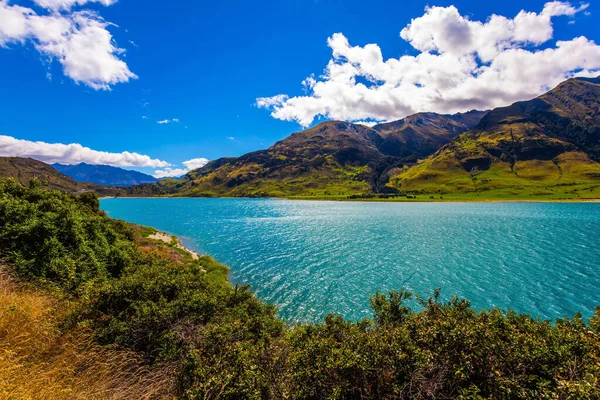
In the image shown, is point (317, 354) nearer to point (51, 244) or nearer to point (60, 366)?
point (60, 366)

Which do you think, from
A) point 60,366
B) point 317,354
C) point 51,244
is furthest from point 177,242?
point 317,354

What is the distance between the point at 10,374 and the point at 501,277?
205 feet

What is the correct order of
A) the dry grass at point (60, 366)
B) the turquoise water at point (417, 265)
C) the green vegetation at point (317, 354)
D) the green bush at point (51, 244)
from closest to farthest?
the dry grass at point (60, 366), the green vegetation at point (317, 354), the green bush at point (51, 244), the turquoise water at point (417, 265)

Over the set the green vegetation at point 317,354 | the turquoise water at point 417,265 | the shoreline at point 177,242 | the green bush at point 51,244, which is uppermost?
the green bush at point 51,244

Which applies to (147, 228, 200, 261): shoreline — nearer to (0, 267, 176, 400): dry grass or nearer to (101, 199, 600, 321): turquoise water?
(101, 199, 600, 321): turquoise water

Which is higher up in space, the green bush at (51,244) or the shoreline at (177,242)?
the green bush at (51,244)

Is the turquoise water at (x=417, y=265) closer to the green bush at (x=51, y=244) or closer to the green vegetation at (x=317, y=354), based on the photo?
the green vegetation at (x=317, y=354)

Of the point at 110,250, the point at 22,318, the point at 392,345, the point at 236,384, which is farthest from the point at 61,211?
the point at 392,345

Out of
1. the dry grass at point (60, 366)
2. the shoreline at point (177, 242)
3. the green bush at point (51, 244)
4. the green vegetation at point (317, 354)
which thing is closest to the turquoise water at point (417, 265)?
the shoreline at point (177, 242)

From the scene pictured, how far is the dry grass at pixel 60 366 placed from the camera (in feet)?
25.7

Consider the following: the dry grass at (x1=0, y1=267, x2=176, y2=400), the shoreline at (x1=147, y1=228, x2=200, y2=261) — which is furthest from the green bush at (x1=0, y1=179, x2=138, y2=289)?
the shoreline at (x1=147, y1=228, x2=200, y2=261)

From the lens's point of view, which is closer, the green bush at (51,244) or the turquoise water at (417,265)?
the green bush at (51,244)

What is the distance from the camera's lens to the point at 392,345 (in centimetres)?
1130

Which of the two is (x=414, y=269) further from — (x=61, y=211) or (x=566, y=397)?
(x=61, y=211)
